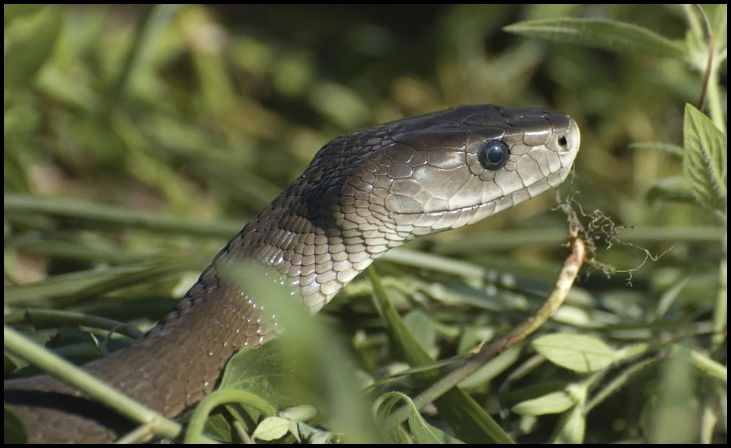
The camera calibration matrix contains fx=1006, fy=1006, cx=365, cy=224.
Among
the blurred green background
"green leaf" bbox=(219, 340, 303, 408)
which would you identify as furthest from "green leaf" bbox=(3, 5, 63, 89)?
"green leaf" bbox=(219, 340, 303, 408)

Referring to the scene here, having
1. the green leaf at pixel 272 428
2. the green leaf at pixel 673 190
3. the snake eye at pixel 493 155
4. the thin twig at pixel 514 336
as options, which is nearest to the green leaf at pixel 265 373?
the green leaf at pixel 272 428

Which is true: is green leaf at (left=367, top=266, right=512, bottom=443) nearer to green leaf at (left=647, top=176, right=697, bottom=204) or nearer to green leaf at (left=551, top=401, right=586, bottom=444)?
green leaf at (left=551, top=401, right=586, bottom=444)

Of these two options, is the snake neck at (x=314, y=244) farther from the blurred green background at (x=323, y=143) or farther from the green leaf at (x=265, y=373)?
the green leaf at (x=265, y=373)

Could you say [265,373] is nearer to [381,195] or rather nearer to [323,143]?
[381,195]

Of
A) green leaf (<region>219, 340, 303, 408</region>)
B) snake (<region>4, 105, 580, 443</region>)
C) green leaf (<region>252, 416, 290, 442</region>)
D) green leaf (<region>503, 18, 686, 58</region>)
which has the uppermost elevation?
green leaf (<region>503, 18, 686, 58</region>)

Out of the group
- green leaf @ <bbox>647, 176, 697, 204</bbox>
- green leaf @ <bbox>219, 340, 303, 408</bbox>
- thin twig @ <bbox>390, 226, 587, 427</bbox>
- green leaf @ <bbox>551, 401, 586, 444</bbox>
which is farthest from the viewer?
green leaf @ <bbox>647, 176, 697, 204</bbox>

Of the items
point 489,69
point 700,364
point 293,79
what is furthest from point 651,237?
point 293,79

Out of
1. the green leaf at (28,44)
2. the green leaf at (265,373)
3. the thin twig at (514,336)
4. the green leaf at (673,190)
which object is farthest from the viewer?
the green leaf at (28,44)

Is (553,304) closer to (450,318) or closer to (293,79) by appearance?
(450,318)
